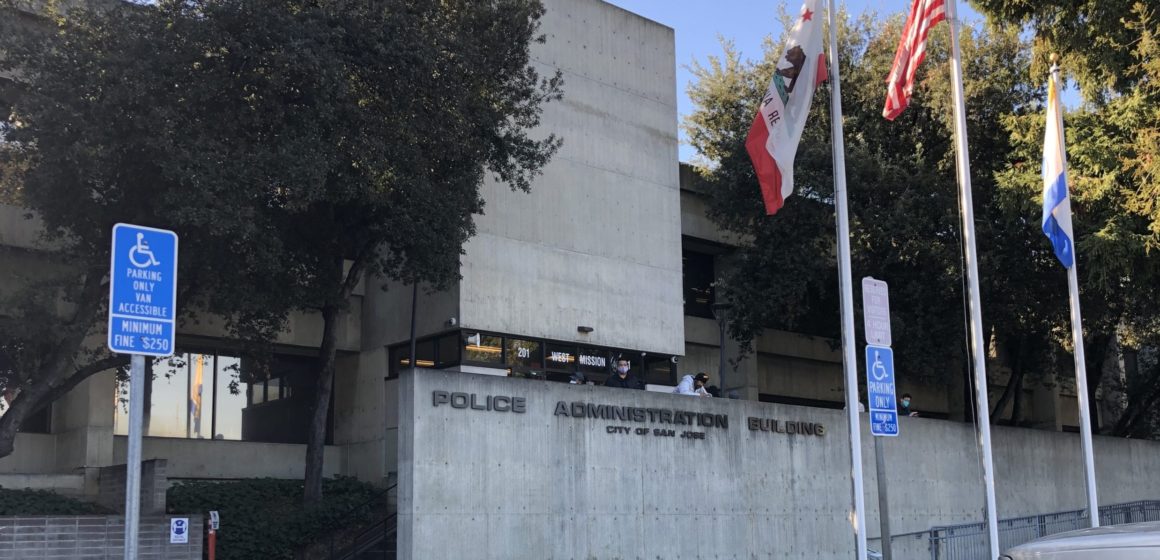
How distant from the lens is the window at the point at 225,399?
27.2 meters

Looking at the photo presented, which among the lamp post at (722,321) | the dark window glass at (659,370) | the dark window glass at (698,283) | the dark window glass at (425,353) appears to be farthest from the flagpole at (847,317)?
the dark window glass at (698,283)

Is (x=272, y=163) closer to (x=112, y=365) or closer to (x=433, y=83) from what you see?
(x=433, y=83)

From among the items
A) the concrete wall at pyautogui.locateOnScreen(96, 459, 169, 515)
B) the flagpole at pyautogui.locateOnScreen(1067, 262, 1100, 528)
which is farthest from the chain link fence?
the concrete wall at pyautogui.locateOnScreen(96, 459, 169, 515)

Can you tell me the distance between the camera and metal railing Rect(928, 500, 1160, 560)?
76.8ft

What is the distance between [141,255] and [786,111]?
10663 mm

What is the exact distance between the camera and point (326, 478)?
26500 mm

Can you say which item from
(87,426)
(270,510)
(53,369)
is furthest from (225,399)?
(53,369)

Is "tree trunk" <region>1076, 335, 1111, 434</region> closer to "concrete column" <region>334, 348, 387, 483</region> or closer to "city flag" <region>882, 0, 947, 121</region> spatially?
"concrete column" <region>334, 348, 387, 483</region>

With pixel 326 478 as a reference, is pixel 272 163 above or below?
above

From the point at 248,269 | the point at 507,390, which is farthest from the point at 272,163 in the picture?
the point at 507,390

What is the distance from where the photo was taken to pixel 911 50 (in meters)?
17.1

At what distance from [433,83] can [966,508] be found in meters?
16.5

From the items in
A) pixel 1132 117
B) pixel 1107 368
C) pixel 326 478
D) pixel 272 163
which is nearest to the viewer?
pixel 272 163

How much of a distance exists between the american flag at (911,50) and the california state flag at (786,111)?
4.59 ft
